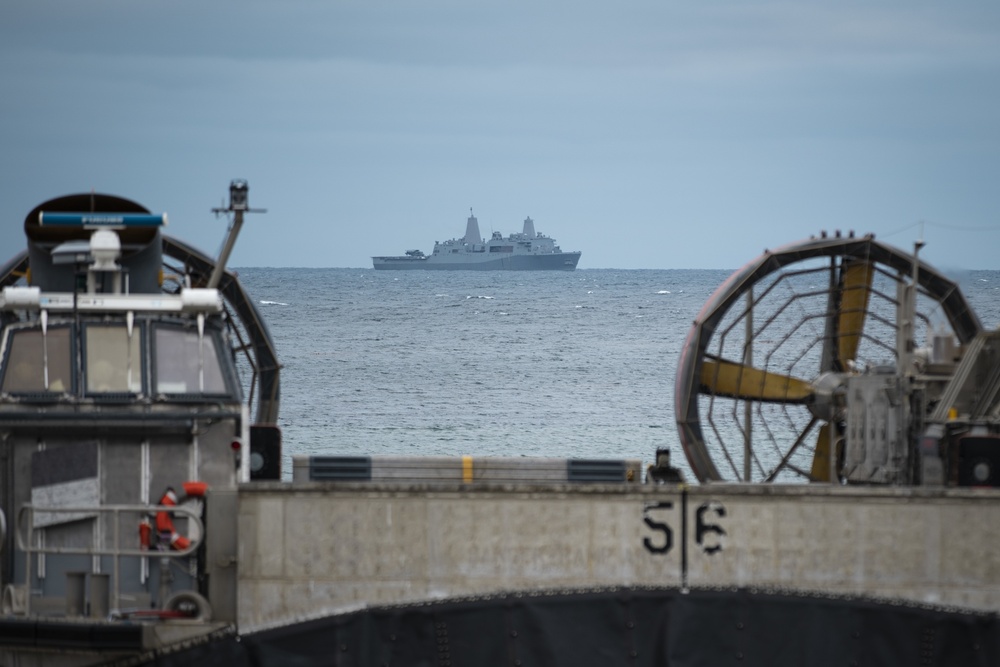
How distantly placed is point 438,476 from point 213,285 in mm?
2749

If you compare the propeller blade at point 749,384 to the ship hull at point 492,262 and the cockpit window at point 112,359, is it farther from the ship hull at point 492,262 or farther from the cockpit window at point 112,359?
the ship hull at point 492,262

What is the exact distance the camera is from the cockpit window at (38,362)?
10734 millimetres

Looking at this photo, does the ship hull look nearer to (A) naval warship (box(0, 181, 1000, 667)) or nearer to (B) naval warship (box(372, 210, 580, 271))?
(B) naval warship (box(372, 210, 580, 271))

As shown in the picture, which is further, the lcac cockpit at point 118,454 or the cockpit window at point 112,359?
the cockpit window at point 112,359

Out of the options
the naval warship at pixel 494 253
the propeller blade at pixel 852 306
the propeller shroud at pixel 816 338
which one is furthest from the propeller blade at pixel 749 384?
the naval warship at pixel 494 253

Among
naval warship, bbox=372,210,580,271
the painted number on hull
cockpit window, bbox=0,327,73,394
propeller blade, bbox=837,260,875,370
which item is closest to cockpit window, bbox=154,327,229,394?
cockpit window, bbox=0,327,73,394

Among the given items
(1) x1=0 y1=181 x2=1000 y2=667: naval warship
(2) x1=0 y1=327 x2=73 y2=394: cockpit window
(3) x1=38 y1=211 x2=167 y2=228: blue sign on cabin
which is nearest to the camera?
(1) x1=0 y1=181 x2=1000 y2=667: naval warship

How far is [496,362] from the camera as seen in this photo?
59.5m

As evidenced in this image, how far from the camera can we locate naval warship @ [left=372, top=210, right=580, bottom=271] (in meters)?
194

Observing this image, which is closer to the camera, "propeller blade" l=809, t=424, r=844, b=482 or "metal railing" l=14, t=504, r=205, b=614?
"metal railing" l=14, t=504, r=205, b=614

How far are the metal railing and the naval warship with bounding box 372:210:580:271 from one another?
183m

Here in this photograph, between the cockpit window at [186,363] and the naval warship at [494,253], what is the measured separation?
182m

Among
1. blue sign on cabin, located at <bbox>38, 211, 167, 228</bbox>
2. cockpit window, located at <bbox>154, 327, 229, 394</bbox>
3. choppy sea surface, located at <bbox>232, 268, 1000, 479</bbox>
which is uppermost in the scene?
blue sign on cabin, located at <bbox>38, 211, 167, 228</bbox>

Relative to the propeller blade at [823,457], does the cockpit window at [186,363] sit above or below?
above
